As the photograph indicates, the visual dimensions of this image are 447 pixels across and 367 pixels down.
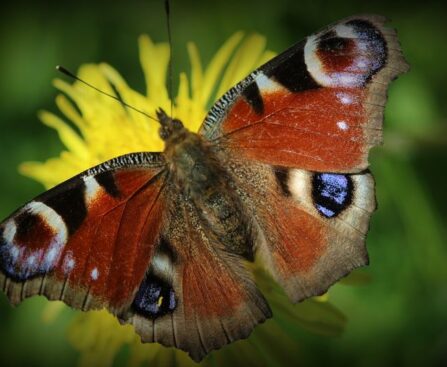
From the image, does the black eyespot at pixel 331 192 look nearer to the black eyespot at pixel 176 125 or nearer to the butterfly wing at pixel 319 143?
the butterfly wing at pixel 319 143

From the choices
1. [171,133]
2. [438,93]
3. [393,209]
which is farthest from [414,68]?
[171,133]

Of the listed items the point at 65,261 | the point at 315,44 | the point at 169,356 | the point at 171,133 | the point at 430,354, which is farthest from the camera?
the point at 430,354

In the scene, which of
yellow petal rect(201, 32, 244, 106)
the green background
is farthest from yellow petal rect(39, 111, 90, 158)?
yellow petal rect(201, 32, 244, 106)

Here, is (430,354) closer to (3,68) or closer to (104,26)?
(104,26)

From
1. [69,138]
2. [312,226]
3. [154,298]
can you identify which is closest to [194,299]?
[154,298]

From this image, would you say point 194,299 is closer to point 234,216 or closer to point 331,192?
point 234,216

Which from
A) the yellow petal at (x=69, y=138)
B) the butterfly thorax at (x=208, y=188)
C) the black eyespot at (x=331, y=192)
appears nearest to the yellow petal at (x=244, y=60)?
the yellow petal at (x=69, y=138)
